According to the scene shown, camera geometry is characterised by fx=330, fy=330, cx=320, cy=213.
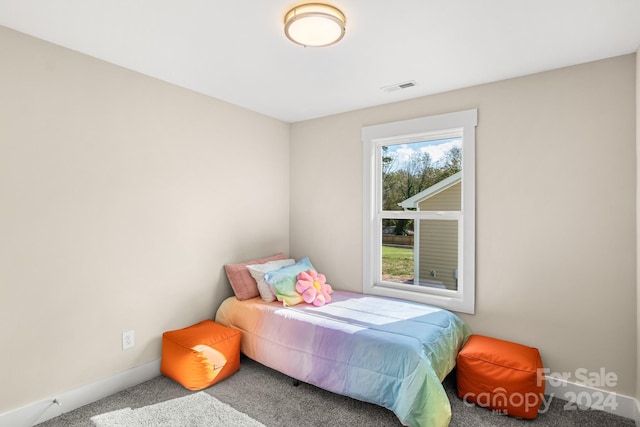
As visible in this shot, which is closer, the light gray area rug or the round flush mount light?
the round flush mount light

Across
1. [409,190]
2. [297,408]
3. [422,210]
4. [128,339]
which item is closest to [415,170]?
[409,190]

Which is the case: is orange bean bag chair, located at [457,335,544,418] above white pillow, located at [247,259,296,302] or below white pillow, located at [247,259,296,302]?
A: below

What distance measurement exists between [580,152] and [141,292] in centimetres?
355

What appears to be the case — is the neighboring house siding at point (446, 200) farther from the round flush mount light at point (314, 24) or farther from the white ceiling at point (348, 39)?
the round flush mount light at point (314, 24)

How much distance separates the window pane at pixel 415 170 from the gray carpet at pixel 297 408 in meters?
1.66

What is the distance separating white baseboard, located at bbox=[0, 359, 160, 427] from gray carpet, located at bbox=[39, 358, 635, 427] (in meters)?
0.05

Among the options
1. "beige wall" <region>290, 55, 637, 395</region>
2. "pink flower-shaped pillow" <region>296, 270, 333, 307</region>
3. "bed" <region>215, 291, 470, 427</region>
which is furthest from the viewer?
"pink flower-shaped pillow" <region>296, 270, 333, 307</region>

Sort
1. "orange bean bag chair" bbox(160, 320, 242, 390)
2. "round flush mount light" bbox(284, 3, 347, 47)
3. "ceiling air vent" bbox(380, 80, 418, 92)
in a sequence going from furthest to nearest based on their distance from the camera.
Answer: "ceiling air vent" bbox(380, 80, 418, 92) → "orange bean bag chair" bbox(160, 320, 242, 390) → "round flush mount light" bbox(284, 3, 347, 47)

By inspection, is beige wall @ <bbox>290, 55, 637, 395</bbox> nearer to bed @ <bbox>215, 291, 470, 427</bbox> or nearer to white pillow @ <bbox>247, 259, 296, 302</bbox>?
bed @ <bbox>215, 291, 470, 427</bbox>

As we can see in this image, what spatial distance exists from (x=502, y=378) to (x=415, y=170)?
1921 millimetres

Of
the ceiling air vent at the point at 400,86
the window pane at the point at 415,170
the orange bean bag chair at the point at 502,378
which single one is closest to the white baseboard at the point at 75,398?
the orange bean bag chair at the point at 502,378

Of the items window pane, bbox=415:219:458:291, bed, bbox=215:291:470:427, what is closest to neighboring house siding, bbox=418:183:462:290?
window pane, bbox=415:219:458:291

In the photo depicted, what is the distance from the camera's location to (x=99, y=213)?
2441 millimetres

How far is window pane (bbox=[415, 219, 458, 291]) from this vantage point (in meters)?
3.08
